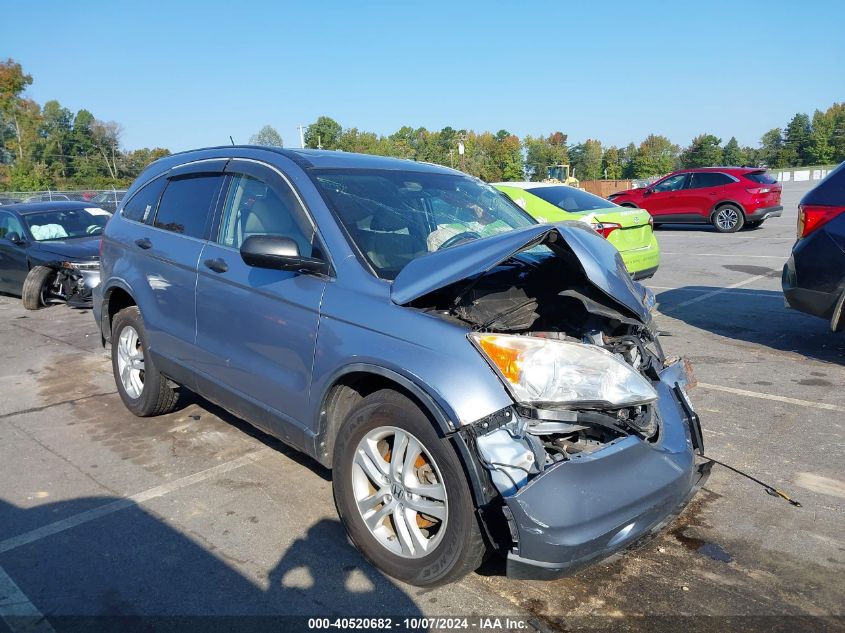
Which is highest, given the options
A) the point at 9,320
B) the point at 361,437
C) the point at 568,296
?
the point at 568,296

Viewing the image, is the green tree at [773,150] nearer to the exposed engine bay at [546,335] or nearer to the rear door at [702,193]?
the rear door at [702,193]

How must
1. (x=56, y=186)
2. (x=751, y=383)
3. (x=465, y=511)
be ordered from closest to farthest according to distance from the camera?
(x=465, y=511) → (x=751, y=383) → (x=56, y=186)

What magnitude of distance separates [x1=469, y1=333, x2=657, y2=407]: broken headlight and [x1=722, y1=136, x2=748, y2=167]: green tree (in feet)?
279

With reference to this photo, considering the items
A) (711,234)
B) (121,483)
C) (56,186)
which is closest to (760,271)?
(711,234)

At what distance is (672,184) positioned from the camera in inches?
763

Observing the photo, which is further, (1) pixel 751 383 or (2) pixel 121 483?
(1) pixel 751 383

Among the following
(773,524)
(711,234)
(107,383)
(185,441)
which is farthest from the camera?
(711,234)

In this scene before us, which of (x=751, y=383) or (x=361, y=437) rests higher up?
(x=361, y=437)

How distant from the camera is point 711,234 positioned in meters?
18.0

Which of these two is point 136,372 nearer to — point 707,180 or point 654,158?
point 707,180

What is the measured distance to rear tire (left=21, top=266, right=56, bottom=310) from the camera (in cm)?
1008

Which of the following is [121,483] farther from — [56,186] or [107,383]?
[56,186]

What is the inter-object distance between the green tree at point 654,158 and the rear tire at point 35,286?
79.8 metres

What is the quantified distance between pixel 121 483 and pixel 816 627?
363cm
